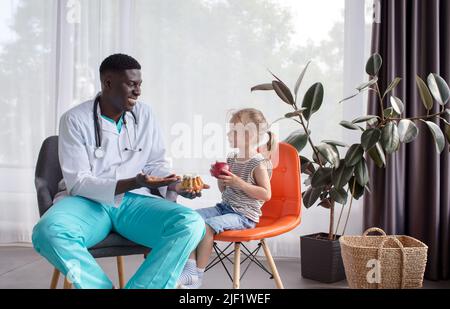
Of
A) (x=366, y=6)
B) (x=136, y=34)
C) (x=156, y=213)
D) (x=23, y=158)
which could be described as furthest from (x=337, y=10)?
(x=23, y=158)

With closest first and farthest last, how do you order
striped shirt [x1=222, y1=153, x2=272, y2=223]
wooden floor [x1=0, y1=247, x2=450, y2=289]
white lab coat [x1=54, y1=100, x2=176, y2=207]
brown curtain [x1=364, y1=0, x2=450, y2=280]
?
white lab coat [x1=54, y1=100, x2=176, y2=207] → striped shirt [x1=222, y1=153, x2=272, y2=223] → wooden floor [x1=0, y1=247, x2=450, y2=289] → brown curtain [x1=364, y1=0, x2=450, y2=280]

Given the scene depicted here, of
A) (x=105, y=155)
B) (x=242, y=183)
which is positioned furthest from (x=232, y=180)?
(x=105, y=155)

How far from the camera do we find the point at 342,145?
242cm

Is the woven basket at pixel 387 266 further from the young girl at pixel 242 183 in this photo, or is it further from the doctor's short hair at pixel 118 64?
the doctor's short hair at pixel 118 64

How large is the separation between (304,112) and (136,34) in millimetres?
1410

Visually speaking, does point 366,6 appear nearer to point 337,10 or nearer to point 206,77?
point 337,10

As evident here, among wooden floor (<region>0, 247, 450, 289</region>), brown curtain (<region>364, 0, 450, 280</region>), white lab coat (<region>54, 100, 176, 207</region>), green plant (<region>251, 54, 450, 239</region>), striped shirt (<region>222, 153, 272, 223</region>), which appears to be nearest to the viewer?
white lab coat (<region>54, 100, 176, 207</region>)

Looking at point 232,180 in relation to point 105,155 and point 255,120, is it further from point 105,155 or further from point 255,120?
point 105,155

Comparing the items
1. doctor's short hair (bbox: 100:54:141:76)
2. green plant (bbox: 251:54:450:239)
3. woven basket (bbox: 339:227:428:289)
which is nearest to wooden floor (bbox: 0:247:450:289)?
woven basket (bbox: 339:227:428:289)

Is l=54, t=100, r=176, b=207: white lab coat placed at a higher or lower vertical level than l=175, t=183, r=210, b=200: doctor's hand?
higher

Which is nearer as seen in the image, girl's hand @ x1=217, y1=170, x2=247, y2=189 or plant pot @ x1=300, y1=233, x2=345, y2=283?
girl's hand @ x1=217, y1=170, x2=247, y2=189

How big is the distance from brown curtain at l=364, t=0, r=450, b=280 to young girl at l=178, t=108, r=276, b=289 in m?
0.96

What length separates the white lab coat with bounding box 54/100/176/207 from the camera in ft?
5.74

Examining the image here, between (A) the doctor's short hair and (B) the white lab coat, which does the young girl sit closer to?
(B) the white lab coat
